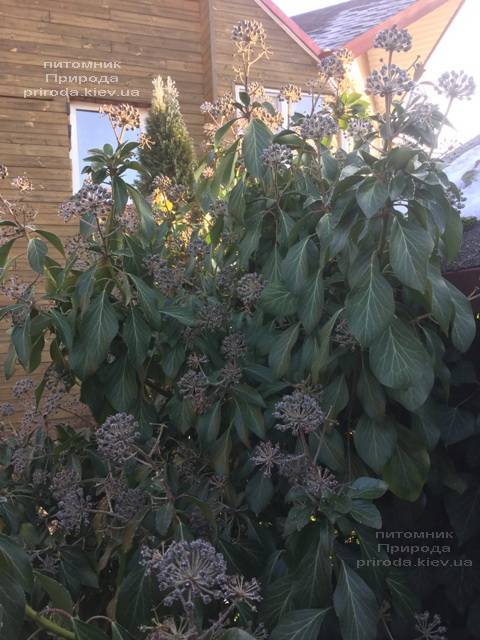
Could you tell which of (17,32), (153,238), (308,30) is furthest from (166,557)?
(308,30)

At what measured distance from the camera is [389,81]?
57.0 inches

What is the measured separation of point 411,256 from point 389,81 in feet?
1.30

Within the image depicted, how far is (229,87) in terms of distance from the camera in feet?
25.7

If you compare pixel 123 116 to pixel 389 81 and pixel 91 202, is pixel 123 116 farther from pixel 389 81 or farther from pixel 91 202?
pixel 389 81

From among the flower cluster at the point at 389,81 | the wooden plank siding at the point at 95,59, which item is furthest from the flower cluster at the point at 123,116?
the wooden plank siding at the point at 95,59

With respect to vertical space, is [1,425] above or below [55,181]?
below

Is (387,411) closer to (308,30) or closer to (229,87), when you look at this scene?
(229,87)

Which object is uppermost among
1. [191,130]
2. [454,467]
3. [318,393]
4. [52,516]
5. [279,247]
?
[191,130]

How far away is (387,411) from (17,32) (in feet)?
22.1

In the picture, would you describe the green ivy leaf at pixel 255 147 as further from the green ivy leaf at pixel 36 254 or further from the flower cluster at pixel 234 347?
the green ivy leaf at pixel 36 254

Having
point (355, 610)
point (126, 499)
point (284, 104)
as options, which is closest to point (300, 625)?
point (355, 610)

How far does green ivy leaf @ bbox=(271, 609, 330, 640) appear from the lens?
4.32 feet

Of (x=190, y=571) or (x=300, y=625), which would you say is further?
(x=300, y=625)

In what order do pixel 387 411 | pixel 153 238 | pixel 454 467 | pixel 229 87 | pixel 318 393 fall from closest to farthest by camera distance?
1. pixel 318 393
2. pixel 387 411
3. pixel 454 467
4. pixel 153 238
5. pixel 229 87
